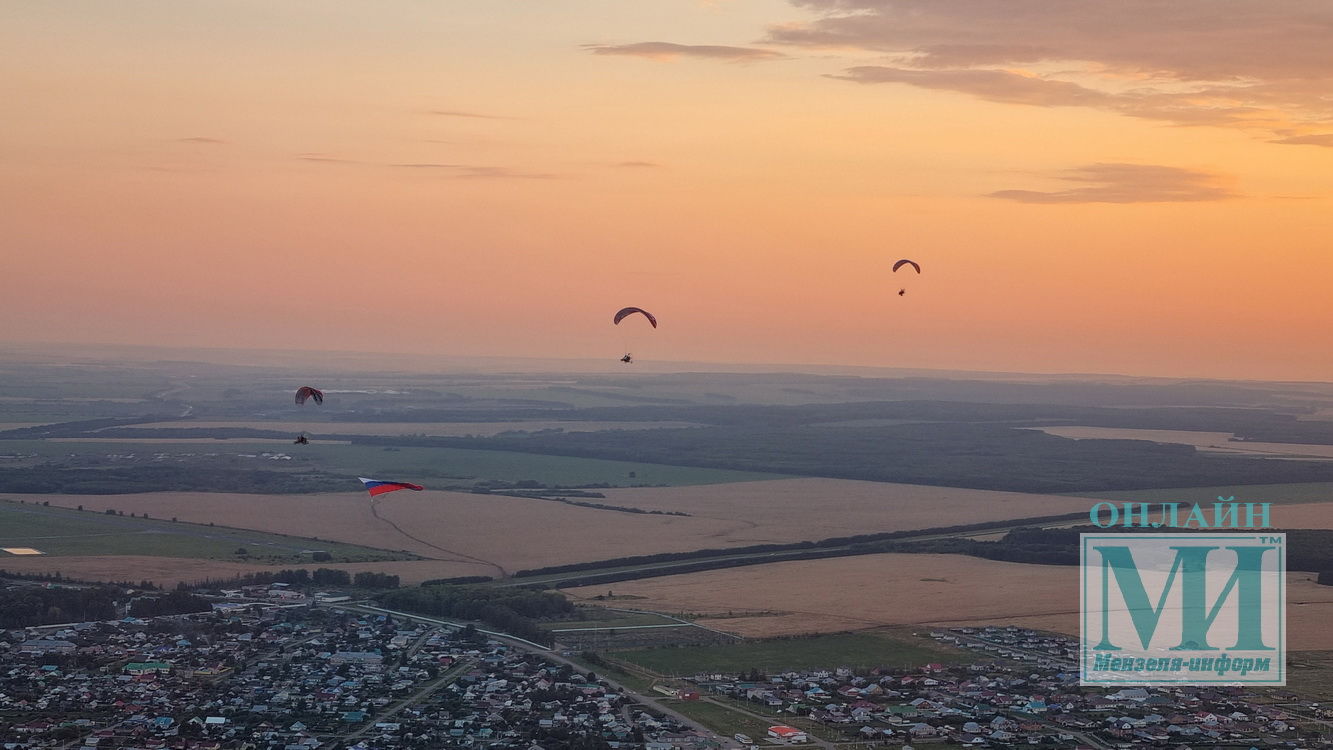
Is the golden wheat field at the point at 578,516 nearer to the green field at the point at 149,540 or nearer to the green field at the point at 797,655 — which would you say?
the green field at the point at 149,540

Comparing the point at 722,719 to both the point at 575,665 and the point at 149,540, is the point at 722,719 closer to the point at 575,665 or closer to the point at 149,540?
the point at 575,665

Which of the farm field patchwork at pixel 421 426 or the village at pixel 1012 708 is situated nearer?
the village at pixel 1012 708

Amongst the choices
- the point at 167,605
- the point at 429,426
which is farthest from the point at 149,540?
the point at 429,426

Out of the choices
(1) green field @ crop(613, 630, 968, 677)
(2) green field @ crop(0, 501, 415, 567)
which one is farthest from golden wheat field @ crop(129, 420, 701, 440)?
(1) green field @ crop(613, 630, 968, 677)

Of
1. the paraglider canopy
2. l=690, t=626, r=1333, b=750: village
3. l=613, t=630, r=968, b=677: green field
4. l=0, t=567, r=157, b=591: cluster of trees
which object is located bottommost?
l=690, t=626, r=1333, b=750: village

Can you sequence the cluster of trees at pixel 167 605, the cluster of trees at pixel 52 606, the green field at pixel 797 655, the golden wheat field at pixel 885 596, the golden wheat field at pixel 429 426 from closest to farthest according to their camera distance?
the green field at pixel 797 655 < the cluster of trees at pixel 52 606 < the cluster of trees at pixel 167 605 < the golden wheat field at pixel 885 596 < the golden wheat field at pixel 429 426

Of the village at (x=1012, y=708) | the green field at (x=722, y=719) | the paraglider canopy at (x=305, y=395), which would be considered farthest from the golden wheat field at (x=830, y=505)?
the green field at (x=722, y=719)

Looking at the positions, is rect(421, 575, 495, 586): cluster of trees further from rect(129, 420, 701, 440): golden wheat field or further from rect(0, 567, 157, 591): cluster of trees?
rect(129, 420, 701, 440): golden wheat field
